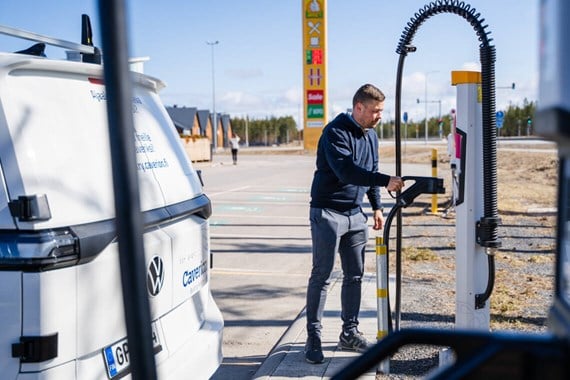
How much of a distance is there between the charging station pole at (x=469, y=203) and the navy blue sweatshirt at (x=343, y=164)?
618mm

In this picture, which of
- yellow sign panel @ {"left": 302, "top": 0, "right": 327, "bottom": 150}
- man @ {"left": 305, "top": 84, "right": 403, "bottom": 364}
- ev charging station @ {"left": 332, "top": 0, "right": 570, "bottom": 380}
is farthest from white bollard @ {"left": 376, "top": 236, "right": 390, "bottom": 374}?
yellow sign panel @ {"left": 302, "top": 0, "right": 327, "bottom": 150}

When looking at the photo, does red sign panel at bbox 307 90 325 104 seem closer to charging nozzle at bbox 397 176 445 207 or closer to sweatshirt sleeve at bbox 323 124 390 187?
sweatshirt sleeve at bbox 323 124 390 187

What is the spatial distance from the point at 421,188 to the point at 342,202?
68 cm

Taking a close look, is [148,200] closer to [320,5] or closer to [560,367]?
[560,367]

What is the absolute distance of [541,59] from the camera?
1.13m

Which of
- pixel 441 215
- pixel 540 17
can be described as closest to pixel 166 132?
pixel 540 17

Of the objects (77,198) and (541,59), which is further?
(77,198)

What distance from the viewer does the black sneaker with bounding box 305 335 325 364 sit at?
4.75m

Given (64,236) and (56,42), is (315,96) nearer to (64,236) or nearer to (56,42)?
(56,42)

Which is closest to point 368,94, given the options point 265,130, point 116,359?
point 116,359

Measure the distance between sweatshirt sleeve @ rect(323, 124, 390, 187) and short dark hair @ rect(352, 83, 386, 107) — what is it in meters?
0.27

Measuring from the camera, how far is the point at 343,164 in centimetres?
444

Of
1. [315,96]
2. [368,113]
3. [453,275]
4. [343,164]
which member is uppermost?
[315,96]

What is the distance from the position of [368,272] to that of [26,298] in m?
6.07
